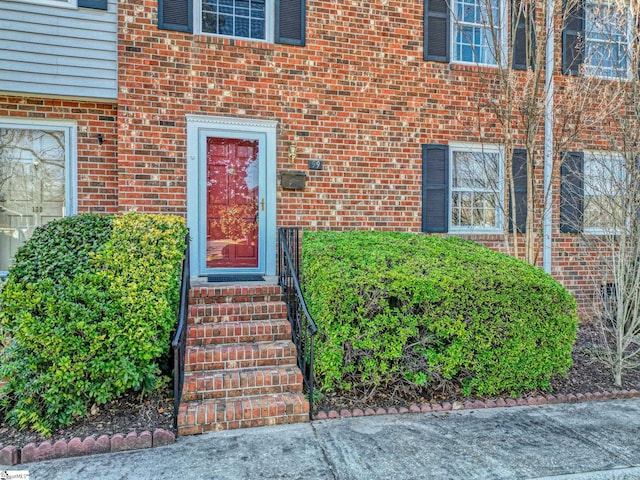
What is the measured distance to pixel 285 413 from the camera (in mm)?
3648

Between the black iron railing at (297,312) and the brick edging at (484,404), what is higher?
the black iron railing at (297,312)

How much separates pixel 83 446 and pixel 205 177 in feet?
11.6

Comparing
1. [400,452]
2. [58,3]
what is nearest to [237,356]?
[400,452]

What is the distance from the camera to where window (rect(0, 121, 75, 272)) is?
5453 mm

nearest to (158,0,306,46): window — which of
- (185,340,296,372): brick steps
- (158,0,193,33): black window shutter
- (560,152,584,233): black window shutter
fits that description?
(158,0,193,33): black window shutter

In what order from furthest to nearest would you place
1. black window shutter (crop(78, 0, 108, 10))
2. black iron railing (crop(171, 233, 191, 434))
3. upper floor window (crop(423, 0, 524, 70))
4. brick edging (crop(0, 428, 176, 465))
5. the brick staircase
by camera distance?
upper floor window (crop(423, 0, 524, 70)) < black window shutter (crop(78, 0, 108, 10)) < the brick staircase < black iron railing (crop(171, 233, 191, 434)) < brick edging (crop(0, 428, 176, 465))

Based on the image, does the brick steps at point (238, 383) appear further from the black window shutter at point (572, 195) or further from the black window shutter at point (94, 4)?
the black window shutter at point (572, 195)

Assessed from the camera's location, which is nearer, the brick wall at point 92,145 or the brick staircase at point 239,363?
the brick staircase at point 239,363

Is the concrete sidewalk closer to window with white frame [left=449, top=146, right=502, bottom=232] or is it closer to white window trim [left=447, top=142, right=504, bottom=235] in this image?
white window trim [left=447, top=142, right=504, bottom=235]

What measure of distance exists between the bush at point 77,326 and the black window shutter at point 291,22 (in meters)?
3.71

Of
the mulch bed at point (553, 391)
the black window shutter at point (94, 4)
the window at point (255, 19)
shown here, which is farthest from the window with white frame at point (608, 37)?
the black window shutter at point (94, 4)

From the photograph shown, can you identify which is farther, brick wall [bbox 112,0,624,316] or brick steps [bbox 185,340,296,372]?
brick wall [bbox 112,0,624,316]

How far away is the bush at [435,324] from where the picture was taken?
386 centimetres

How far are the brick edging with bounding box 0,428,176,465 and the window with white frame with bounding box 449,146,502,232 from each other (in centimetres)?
505
